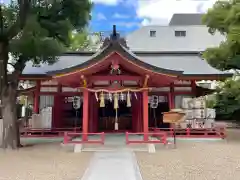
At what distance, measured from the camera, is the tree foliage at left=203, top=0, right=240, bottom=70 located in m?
17.8

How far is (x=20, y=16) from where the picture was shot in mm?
11438

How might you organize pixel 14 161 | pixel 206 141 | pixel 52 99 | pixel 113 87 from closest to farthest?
pixel 14 161 → pixel 113 87 → pixel 206 141 → pixel 52 99

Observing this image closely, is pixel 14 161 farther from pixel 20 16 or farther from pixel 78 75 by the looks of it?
pixel 20 16

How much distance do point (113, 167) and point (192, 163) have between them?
250cm

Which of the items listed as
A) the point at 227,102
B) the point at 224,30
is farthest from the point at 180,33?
the point at 224,30

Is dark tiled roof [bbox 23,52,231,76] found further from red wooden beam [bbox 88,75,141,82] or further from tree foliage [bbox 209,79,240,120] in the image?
tree foliage [bbox 209,79,240,120]

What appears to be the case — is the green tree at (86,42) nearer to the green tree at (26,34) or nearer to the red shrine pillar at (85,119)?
the green tree at (26,34)

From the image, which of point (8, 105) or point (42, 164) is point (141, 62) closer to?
point (42, 164)

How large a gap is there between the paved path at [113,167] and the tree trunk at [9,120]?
160 inches

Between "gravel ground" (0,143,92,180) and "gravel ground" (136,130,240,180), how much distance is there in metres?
1.86

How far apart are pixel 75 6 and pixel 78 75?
324 cm

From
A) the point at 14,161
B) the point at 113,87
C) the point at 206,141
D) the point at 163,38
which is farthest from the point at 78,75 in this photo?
the point at 163,38

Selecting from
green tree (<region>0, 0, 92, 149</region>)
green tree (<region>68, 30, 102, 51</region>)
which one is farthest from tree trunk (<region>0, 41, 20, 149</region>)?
green tree (<region>68, 30, 102, 51</region>)

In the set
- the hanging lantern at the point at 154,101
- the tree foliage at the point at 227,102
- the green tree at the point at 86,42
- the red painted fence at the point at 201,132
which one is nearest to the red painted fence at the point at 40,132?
the hanging lantern at the point at 154,101
